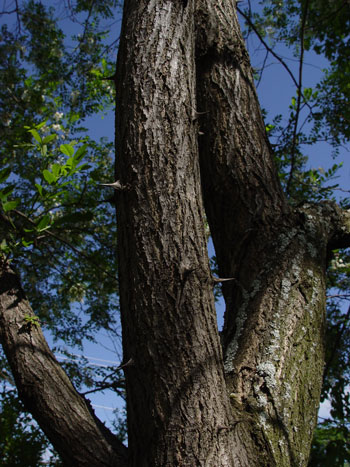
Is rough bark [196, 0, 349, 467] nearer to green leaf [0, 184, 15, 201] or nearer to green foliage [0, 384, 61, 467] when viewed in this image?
green leaf [0, 184, 15, 201]

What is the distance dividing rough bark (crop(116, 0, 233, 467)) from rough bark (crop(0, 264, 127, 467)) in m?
0.17

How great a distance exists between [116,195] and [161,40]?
2.15ft

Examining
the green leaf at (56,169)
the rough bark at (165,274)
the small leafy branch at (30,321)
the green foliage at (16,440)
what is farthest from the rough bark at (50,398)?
the green foliage at (16,440)

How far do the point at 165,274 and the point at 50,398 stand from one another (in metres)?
0.61

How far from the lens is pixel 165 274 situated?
48.7 inches

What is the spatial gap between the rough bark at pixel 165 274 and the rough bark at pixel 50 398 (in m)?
0.17

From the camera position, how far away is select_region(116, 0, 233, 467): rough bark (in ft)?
3.73

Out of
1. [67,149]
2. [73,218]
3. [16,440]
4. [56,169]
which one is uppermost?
[67,149]

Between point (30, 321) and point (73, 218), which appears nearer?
point (30, 321)

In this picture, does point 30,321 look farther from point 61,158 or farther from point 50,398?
point 61,158

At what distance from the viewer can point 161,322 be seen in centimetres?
120

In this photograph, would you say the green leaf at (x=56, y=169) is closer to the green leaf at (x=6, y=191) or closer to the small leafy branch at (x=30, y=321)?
the green leaf at (x=6, y=191)

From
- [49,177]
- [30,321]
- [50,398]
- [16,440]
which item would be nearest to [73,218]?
[49,177]

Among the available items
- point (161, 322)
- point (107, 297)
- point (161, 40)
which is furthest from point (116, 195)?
point (107, 297)
